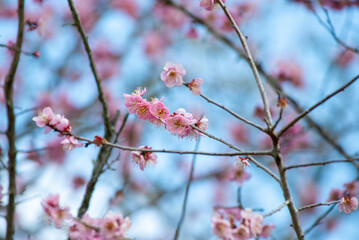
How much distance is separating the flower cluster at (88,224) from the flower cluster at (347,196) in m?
0.95

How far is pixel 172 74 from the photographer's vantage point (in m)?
1.82

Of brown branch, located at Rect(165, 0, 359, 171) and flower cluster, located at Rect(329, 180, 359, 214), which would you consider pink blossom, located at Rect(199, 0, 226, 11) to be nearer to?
flower cluster, located at Rect(329, 180, 359, 214)

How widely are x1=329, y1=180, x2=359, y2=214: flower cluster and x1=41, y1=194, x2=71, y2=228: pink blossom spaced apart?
4.07 ft

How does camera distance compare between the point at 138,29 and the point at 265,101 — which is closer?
the point at 265,101

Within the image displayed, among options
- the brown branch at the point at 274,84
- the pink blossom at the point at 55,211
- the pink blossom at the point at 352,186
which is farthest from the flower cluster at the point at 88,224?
the brown branch at the point at 274,84

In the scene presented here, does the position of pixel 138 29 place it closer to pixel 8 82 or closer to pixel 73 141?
pixel 8 82

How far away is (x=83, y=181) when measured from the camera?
15.5 feet

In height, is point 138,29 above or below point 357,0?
above

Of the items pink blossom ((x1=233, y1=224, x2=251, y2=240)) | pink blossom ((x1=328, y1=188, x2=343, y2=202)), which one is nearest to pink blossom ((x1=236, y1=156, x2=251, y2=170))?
pink blossom ((x1=233, y1=224, x2=251, y2=240))

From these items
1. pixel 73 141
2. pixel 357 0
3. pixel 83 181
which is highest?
pixel 357 0

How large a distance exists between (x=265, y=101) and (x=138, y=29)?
494 centimetres

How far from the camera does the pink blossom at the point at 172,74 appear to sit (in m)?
1.80

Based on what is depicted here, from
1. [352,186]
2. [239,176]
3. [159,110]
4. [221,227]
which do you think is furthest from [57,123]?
[352,186]

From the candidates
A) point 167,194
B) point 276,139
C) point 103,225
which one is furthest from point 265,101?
point 167,194
